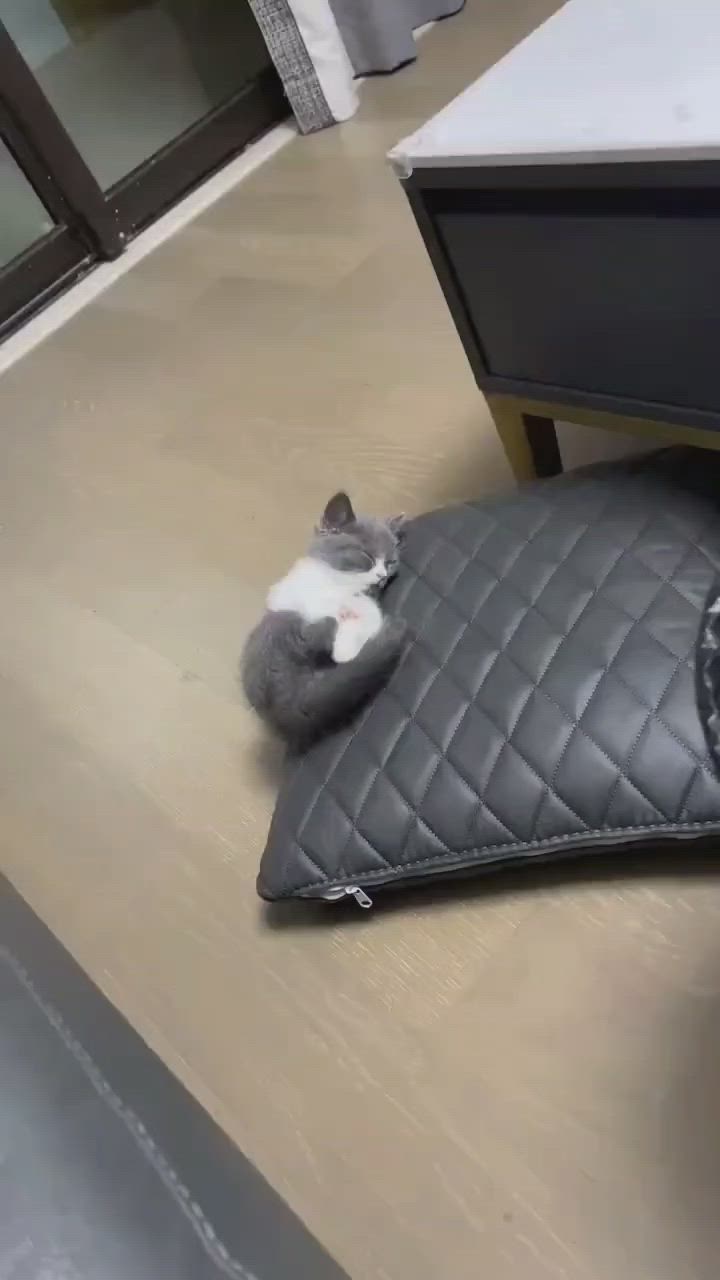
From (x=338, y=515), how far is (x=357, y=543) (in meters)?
0.07

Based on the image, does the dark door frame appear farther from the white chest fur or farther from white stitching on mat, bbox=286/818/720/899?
white stitching on mat, bbox=286/818/720/899

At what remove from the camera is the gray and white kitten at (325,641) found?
43.3 inches

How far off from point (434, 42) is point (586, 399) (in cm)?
158

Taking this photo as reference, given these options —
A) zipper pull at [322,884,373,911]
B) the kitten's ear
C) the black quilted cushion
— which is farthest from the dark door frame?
zipper pull at [322,884,373,911]

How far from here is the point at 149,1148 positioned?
0.49 metres

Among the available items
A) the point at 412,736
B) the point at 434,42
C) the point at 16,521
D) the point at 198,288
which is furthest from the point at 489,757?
the point at 434,42

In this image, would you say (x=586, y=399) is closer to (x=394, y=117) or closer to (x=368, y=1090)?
(x=368, y=1090)

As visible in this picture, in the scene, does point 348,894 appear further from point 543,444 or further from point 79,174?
point 79,174

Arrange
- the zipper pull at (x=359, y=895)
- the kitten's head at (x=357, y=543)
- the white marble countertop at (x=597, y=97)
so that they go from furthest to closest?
the kitten's head at (x=357, y=543) < the zipper pull at (x=359, y=895) < the white marble countertop at (x=597, y=97)

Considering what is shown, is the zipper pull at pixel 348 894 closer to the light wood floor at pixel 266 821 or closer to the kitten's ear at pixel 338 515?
the light wood floor at pixel 266 821

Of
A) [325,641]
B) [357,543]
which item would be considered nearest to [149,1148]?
[325,641]

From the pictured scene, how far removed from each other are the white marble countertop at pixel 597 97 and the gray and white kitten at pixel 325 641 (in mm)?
403

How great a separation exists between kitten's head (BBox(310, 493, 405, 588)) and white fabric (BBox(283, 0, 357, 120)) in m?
1.37

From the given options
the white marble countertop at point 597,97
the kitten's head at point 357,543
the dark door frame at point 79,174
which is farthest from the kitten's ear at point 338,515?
the dark door frame at point 79,174
